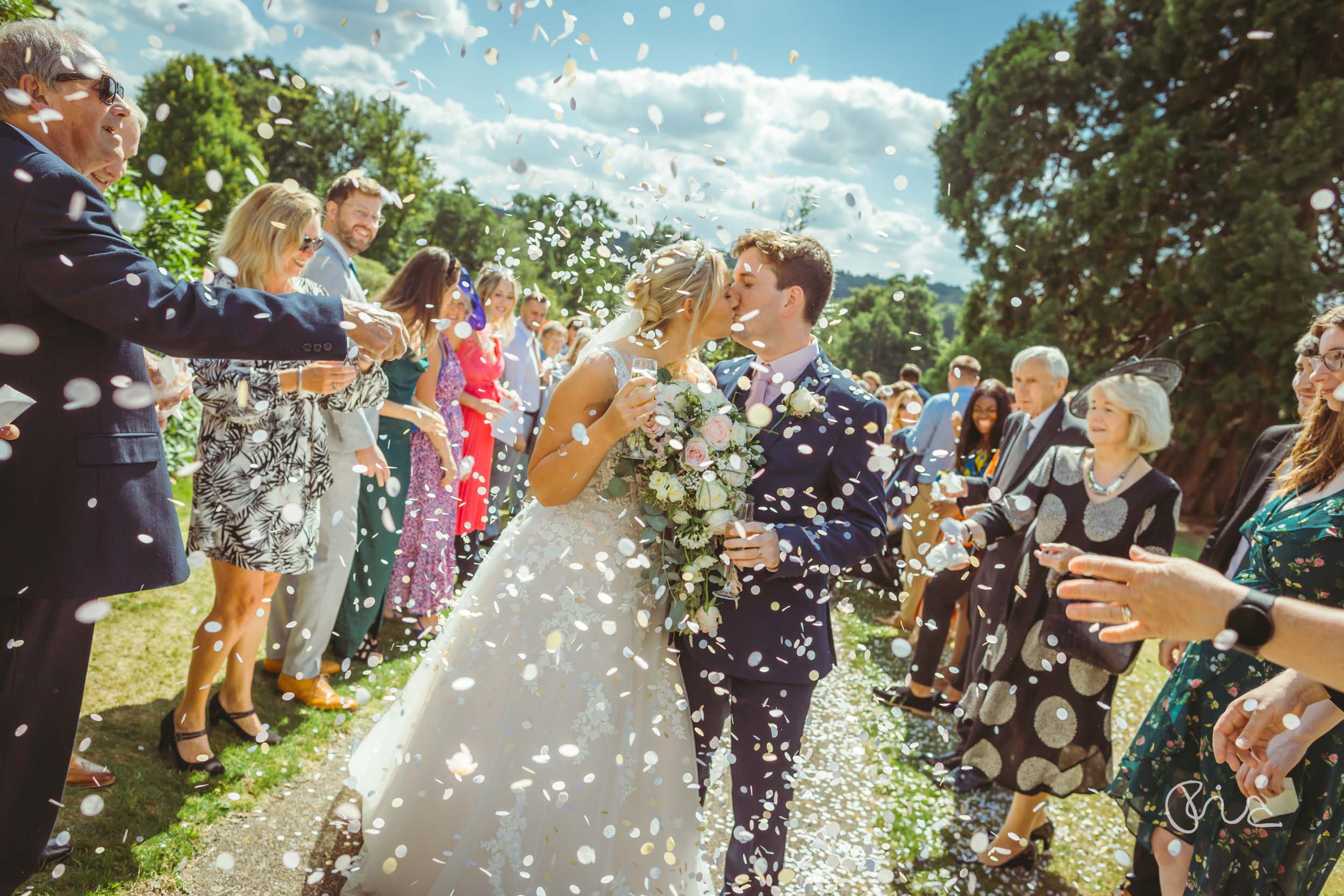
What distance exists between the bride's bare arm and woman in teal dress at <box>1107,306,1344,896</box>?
2092 mm

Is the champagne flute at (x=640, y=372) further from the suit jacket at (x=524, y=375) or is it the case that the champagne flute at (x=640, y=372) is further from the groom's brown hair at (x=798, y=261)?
the suit jacket at (x=524, y=375)

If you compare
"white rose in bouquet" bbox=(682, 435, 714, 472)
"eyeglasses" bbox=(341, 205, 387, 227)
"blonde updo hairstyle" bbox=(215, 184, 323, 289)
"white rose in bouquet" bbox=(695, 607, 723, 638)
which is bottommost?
"white rose in bouquet" bbox=(695, 607, 723, 638)

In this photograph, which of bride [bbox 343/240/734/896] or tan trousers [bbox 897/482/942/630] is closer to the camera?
bride [bbox 343/240/734/896]

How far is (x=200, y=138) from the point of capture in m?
32.8

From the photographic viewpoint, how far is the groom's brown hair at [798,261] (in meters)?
2.75

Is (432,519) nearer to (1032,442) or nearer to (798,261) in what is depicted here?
(798,261)

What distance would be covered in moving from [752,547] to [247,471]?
2.29m

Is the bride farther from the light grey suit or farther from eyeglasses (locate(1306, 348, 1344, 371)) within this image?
eyeglasses (locate(1306, 348, 1344, 371))

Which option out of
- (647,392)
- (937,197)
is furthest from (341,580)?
(937,197)

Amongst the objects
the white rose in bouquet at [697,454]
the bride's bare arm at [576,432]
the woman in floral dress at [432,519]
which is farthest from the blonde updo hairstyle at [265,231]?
the white rose in bouquet at [697,454]

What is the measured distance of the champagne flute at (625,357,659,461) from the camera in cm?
267

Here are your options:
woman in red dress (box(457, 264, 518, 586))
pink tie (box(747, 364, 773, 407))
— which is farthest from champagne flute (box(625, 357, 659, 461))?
woman in red dress (box(457, 264, 518, 586))

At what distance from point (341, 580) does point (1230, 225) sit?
Answer: 1825 centimetres

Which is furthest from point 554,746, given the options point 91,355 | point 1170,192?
point 1170,192
